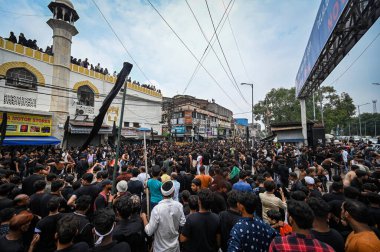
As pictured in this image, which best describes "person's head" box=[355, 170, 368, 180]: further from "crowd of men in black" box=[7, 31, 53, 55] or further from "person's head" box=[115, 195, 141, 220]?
"crowd of men in black" box=[7, 31, 53, 55]

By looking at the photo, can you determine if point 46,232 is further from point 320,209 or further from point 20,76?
point 20,76

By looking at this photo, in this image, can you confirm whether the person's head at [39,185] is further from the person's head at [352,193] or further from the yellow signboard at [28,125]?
the yellow signboard at [28,125]

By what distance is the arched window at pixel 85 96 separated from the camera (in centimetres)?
1966

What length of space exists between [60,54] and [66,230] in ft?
69.2

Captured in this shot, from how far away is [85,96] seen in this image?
66.3ft

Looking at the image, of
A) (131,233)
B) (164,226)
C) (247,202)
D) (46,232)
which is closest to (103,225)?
(131,233)

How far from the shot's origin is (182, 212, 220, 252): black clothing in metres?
2.34

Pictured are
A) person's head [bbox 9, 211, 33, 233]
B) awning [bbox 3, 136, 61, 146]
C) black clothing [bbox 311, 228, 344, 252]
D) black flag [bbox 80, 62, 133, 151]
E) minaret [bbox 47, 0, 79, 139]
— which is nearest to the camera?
black clothing [bbox 311, 228, 344, 252]

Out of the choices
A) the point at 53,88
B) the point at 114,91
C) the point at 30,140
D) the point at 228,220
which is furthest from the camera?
the point at 30,140

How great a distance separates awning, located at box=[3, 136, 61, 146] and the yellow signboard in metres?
0.53

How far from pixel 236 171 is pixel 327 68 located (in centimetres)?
877

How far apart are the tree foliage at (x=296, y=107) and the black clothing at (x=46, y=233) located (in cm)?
3453

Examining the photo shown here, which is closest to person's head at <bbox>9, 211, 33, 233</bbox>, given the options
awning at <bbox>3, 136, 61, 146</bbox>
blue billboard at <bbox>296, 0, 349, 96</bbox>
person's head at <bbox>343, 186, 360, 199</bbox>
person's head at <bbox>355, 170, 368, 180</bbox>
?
person's head at <bbox>343, 186, 360, 199</bbox>

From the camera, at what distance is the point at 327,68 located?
392 inches
